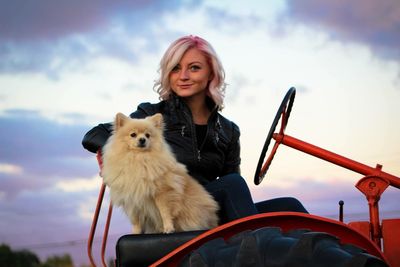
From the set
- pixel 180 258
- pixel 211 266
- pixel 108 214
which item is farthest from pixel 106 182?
pixel 211 266

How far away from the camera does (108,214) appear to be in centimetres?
340

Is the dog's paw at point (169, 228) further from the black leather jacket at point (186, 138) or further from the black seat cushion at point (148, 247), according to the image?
the black leather jacket at point (186, 138)

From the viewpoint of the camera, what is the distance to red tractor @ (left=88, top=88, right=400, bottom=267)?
220cm

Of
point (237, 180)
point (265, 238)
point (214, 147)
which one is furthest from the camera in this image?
point (214, 147)

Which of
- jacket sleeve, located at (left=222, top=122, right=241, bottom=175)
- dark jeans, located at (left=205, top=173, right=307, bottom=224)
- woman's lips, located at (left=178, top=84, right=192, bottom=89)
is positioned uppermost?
woman's lips, located at (left=178, top=84, right=192, bottom=89)

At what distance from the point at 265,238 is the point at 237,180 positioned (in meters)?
0.92

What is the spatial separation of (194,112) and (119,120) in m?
0.60

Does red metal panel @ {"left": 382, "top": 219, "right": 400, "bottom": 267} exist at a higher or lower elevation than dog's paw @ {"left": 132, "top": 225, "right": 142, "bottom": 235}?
lower

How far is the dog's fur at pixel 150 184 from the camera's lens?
321 centimetres

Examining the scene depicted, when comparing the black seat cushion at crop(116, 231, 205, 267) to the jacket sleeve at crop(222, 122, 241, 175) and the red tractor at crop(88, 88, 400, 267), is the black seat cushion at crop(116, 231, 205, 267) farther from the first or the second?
the jacket sleeve at crop(222, 122, 241, 175)

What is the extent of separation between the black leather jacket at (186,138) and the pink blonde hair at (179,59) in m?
0.08

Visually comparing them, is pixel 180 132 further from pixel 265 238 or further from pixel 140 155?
pixel 265 238

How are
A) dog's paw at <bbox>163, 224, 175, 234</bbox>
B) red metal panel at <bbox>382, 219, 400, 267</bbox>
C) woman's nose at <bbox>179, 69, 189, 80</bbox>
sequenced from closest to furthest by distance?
red metal panel at <bbox>382, 219, 400, 267</bbox>
dog's paw at <bbox>163, 224, 175, 234</bbox>
woman's nose at <bbox>179, 69, 189, 80</bbox>

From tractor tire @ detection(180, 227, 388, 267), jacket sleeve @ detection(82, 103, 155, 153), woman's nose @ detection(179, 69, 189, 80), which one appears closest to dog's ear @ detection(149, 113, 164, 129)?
jacket sleeve @ detection(82, 103, 155, 153)
